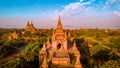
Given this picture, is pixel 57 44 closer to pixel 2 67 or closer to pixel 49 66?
pixel 49 66

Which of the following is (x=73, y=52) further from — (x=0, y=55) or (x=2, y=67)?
(x=0, y=55)

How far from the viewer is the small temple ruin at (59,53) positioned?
2191 cm

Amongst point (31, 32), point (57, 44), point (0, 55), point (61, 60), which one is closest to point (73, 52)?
point (57, 44)

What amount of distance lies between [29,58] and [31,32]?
63.2m

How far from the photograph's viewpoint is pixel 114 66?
1995 cm

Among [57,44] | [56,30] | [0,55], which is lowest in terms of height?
[0,55]

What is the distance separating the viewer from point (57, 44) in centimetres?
2684

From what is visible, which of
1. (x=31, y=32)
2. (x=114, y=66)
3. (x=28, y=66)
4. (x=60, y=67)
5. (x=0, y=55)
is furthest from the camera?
(x=31, y=32)

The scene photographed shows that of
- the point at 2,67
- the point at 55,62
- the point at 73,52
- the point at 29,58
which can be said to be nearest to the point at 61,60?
the point at 55,62

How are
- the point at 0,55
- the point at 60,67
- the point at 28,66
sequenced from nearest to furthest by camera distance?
the point at 60,67 < the point at 28,66 < the point at 0,55

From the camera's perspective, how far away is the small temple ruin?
71.9 ft

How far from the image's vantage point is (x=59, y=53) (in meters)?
24.1

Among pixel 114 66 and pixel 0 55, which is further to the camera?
pixel 0 55

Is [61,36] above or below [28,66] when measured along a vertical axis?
above
